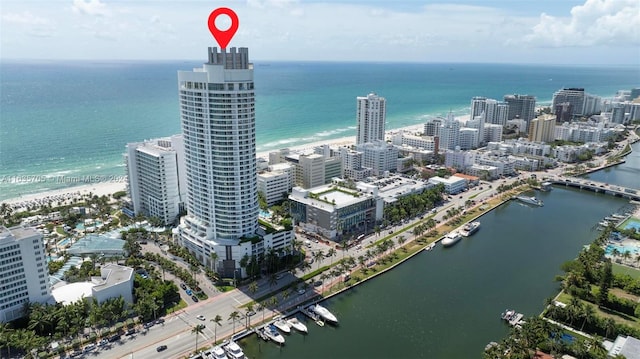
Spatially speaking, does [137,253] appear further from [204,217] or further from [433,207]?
[433,207]

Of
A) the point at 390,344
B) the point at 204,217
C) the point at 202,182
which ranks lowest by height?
the point at 390,344

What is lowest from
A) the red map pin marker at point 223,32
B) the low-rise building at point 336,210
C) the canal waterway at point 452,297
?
the canal waterway at point 452,297

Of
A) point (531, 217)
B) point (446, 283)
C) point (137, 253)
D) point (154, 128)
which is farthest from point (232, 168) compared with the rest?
point (154, 128)

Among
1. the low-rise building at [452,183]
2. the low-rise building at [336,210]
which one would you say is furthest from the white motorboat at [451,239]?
the low-rise building at [452,183]

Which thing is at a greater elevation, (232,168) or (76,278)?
(232,168)

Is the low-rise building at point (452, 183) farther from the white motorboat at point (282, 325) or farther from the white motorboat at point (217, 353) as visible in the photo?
the white motorboat at point (217, 353)

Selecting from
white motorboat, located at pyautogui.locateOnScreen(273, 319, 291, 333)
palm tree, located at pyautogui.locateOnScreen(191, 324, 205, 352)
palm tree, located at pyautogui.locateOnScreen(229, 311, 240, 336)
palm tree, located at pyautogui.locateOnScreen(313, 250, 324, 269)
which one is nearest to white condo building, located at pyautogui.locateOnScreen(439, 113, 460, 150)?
palm tree, located at pyautogui.locateOnScreen(313, 250, 324, 269)
